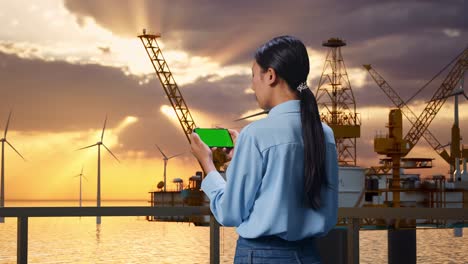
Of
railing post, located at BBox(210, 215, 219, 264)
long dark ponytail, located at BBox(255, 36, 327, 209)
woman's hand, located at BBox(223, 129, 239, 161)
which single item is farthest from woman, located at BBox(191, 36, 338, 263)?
railing post, located at BBox(210, 215, 219, 264)

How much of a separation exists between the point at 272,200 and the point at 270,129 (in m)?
0.27


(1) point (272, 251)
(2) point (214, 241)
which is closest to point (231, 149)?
(1) point (272, 251)

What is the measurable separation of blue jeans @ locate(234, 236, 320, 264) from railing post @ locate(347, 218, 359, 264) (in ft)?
8.08

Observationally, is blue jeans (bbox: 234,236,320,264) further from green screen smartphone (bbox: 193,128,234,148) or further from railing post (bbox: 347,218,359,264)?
railing post (bbox: 347,218,359,264)

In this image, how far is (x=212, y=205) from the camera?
113 inches

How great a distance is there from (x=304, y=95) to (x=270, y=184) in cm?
38

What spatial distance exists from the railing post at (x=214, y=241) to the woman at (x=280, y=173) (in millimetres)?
2366

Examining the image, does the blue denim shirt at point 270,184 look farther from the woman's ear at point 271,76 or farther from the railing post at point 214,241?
the railing post at point 214,241

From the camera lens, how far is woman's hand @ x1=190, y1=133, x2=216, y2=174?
2.96 metres

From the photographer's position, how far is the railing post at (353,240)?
5270 mm

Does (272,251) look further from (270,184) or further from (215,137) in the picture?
(215,137)

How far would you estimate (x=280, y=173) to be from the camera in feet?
9.02

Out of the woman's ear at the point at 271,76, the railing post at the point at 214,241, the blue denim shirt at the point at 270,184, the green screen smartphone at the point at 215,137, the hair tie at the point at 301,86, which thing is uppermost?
the woman's ear at the point at 271,76

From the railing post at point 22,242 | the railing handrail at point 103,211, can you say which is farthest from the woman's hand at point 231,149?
the railing post at point 22,242
